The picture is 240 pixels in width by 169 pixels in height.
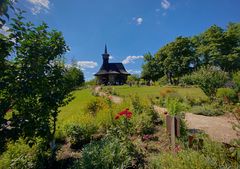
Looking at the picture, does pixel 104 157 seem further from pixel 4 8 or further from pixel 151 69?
pixel 151 69

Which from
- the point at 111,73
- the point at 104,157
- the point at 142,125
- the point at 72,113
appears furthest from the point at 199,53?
the point at 104,157

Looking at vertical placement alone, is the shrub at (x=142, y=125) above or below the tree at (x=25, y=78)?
below

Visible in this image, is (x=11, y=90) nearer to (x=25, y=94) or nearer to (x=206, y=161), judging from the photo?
(x=25, y=94)

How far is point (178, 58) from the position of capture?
148 feet

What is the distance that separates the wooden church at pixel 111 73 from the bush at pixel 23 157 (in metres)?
43.8

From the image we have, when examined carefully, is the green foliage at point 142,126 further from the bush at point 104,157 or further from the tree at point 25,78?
the tree at point 25,78

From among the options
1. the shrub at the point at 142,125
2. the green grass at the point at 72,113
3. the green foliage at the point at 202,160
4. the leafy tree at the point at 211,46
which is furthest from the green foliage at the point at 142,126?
the leafy tree at the point at 211,46

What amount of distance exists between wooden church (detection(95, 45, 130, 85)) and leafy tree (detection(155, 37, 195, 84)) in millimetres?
10015

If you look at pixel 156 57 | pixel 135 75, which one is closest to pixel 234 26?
pixel 156 57

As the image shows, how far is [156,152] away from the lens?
5.03 meters

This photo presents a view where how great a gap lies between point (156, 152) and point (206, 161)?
201 centimetres

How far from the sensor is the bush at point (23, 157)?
4.17 m

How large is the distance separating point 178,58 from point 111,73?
14376mm

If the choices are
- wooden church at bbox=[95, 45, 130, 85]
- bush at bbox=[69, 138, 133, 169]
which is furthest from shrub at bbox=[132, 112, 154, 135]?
wooden church at bbox=[95, 45, 130, 85]
